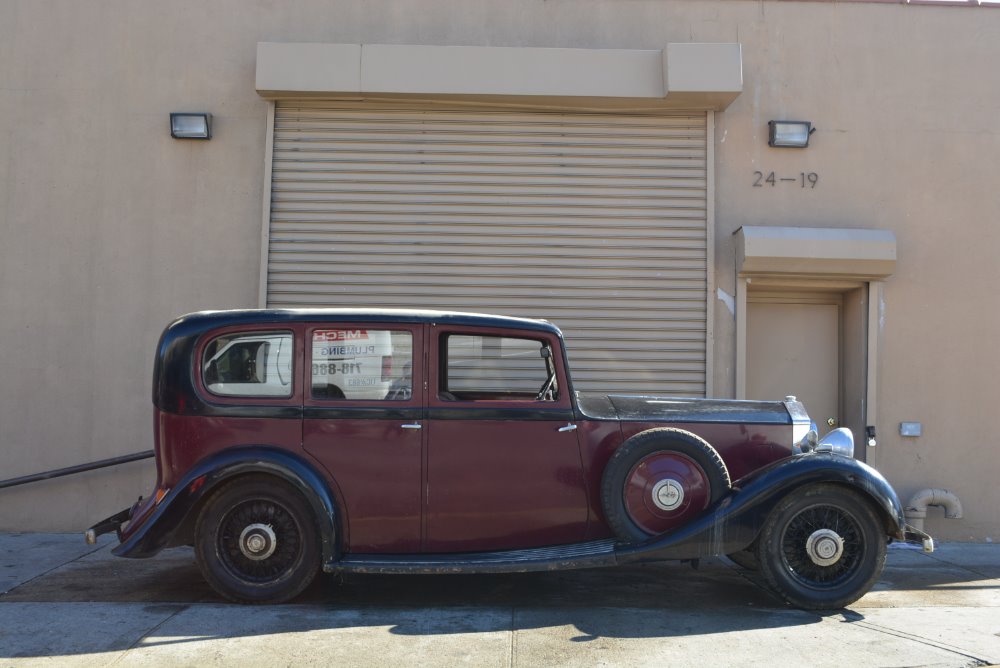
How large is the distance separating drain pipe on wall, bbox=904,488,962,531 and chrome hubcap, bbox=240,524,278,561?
572 cm

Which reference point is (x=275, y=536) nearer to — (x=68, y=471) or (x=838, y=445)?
(x=68, y=471)

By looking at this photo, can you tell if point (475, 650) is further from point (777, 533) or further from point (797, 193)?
point (797, 193)

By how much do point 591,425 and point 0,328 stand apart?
587 cm

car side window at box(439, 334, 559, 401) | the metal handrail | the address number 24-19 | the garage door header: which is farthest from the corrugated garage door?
car side window at box(439, 334, 559, 401)

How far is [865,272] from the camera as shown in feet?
26.3

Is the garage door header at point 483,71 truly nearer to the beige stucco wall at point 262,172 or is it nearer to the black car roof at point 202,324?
the beige stucco wall at point 262,172

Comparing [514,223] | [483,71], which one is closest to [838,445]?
[514,223]

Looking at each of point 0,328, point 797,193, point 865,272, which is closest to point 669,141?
point 797,193

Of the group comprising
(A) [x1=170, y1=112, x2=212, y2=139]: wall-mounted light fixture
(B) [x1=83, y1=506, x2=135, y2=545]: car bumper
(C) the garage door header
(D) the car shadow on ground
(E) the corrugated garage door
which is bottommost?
(D) the car shadow on ground

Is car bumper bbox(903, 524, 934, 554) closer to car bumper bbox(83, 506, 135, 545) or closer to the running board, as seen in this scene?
the running board

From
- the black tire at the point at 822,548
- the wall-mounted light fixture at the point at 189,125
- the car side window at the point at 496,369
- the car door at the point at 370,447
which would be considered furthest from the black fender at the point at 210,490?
the wall-mounted light fixture at the point at 189,125

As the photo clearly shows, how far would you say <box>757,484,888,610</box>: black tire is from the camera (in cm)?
538

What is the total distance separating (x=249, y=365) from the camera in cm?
565

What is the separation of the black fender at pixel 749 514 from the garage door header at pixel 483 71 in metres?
4.03
